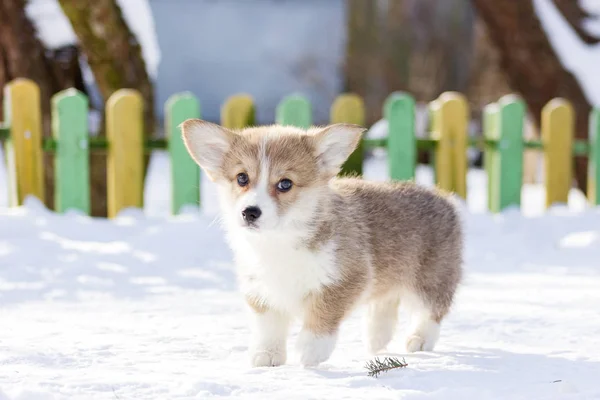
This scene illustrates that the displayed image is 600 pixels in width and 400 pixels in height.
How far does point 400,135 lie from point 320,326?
4.96 meters

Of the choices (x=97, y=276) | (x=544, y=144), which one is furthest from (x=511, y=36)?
(x=97, y=276)

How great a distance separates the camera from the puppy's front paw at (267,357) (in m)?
3.89

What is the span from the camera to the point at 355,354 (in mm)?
4281

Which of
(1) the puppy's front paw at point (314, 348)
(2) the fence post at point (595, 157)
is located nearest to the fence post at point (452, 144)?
(2) the fence post at point (595, 157)

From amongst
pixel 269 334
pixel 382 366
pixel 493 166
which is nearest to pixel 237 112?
pixel 493 166

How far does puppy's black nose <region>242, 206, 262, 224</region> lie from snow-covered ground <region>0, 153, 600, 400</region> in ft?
2.24

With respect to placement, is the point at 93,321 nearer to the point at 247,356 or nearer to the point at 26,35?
the point at 247,356

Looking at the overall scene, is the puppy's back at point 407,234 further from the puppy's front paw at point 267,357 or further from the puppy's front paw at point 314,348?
the puppy's front paw at point 267,357

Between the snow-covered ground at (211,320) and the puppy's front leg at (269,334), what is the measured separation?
93mm

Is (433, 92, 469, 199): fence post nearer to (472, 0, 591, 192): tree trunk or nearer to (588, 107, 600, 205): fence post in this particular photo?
(588, 107, 600, 205): fence post

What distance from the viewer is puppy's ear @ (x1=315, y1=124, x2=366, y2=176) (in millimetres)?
4008

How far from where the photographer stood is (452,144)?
8766 mm

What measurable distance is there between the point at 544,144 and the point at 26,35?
18.8 feet

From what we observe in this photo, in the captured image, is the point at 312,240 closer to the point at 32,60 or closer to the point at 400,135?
→ the point at 400,135
